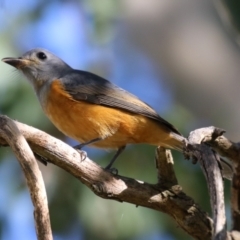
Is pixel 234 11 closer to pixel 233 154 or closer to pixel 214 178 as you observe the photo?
pixel 233 154

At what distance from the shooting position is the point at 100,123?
5.39 meters

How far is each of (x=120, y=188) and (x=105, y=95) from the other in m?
2.12

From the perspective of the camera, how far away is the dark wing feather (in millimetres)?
5491

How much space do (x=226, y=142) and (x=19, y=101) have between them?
378cm

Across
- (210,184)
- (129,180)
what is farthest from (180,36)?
(210,184)

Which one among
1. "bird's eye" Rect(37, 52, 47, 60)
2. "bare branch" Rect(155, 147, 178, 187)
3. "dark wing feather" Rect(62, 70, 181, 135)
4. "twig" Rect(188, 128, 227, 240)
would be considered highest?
"twig" Rect(188, 128, 227, 240)

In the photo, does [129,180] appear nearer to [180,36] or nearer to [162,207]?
[162,207]

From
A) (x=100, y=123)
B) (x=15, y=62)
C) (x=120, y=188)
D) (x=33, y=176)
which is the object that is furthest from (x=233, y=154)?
(x=15, y=62)

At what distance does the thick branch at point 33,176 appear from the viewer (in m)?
2.87

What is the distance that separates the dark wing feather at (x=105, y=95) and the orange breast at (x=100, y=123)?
56 mm

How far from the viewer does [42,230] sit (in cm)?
283

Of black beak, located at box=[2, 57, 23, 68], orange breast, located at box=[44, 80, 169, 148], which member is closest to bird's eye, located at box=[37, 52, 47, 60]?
black beak, located at box=[2, 57, 23, 68]

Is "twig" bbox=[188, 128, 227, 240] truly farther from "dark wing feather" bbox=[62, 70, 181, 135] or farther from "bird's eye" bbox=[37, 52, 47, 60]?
"bird's eye" bbox=[37, 52, 47, 60]

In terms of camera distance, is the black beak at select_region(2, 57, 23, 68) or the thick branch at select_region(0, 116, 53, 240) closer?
the thick branch at select_region(0, 116, 53, 240)
